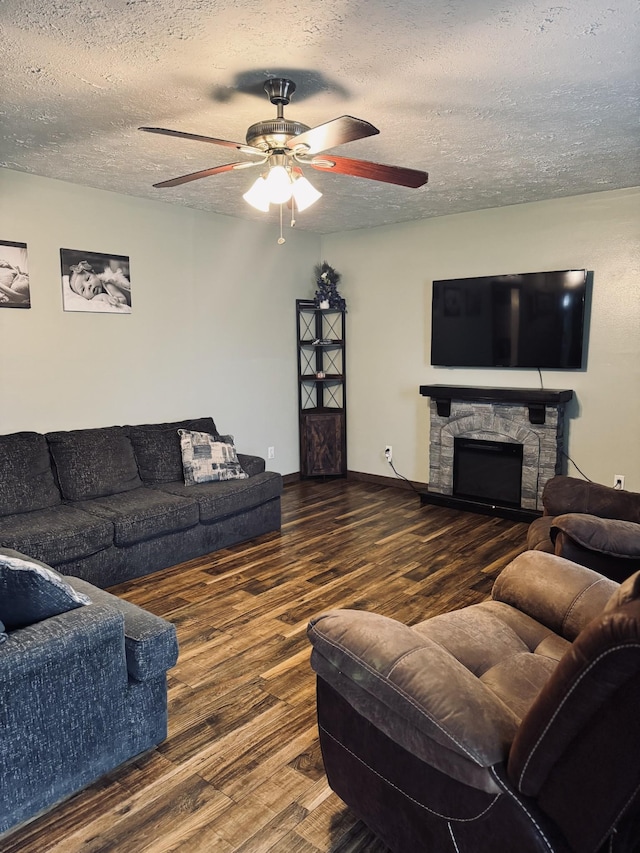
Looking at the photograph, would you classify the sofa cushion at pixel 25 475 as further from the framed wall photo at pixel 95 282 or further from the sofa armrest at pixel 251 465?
the sofa armrest at pixel 251 465

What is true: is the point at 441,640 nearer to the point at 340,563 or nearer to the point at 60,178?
the point at 340,563

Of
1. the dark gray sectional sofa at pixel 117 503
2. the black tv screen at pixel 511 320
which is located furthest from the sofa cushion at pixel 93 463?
the black tv screen at pixel 511 320

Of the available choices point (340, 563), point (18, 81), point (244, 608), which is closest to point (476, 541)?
point (340, 563)

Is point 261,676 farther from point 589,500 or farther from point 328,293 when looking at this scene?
point 328,293

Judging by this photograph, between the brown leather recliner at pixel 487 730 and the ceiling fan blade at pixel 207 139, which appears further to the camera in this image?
the ceiling fan blade at pixel 207 139

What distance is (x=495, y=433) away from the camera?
508cm

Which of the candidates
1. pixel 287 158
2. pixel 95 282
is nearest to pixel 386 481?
pixel 95 282

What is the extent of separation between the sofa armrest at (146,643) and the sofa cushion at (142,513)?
1.44 meters

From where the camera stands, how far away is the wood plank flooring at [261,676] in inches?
70.9

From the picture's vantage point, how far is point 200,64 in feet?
7.92

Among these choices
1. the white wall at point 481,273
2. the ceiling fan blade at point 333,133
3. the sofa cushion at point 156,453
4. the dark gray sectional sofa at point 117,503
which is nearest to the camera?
the ceiling fan blade at point 333,133

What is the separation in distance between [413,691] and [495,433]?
394 centimetres

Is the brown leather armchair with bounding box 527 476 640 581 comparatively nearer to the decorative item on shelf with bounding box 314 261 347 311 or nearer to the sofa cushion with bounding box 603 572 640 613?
the sofa cushion with bounding box 603 572 640 613

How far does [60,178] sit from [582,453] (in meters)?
4.49
